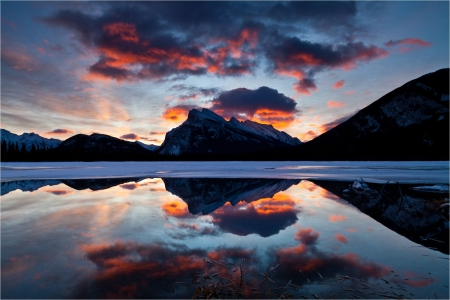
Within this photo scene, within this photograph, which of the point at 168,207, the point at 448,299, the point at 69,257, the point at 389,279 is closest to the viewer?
the point at 448,299

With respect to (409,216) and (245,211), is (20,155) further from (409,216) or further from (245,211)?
(409,216)

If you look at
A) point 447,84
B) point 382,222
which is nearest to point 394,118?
point 447,84

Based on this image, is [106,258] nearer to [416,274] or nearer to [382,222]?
[416,274]

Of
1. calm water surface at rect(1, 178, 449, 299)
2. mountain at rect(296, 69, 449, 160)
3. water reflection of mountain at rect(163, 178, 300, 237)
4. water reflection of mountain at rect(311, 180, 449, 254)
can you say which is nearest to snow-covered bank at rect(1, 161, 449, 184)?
water reflection of mountain at rect(311, 180, 449, 254)

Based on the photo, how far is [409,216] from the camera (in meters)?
10.9

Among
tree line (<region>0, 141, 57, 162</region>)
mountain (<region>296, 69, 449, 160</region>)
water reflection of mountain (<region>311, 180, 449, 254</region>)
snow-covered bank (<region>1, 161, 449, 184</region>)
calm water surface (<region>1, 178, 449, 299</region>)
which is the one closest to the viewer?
calm water surface (<region>1, 178, 449, 299</region>)

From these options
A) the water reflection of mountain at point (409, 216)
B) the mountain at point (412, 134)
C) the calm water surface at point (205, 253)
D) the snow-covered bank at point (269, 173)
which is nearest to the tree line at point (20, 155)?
the snow-covered bank at point (269, 173)

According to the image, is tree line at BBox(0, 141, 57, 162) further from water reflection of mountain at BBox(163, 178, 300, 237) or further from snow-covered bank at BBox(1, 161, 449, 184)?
water reflection of mountain at BBox(163, 178, 300, 237)

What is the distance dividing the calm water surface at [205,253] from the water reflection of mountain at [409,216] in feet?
1.05

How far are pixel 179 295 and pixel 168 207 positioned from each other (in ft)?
27.9

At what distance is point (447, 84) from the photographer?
190m

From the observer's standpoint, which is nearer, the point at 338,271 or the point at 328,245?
the point at 338,271

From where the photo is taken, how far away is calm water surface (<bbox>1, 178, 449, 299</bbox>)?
17.0 feet

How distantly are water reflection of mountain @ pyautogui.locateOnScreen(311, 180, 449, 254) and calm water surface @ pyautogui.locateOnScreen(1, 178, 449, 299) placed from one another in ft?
1.05
